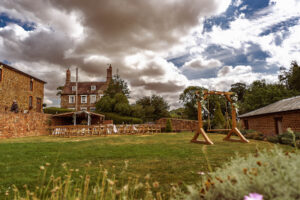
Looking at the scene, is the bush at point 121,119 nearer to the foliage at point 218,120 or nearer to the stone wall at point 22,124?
the stone wall at point 22,124

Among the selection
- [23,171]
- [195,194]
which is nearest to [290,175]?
[195,194]

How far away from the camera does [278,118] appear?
1597 cm

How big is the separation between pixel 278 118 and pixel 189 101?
2183 centimetres

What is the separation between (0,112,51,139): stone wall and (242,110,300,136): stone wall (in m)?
22.8

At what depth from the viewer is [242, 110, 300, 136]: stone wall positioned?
13555 mm

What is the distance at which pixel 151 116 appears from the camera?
36594mm

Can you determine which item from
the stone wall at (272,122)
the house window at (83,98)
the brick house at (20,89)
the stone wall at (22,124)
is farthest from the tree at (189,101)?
the brick house at (20,89)

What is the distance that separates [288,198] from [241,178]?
0.26m

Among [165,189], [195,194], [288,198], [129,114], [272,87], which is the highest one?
[272,87]

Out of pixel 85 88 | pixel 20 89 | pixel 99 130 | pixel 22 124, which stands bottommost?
pixel 99 130

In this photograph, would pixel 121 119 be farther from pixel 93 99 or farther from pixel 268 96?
pixel 268 96

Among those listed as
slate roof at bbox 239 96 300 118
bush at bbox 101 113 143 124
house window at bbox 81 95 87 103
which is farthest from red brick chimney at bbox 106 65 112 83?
slate roof at bbox 239 96 300 118

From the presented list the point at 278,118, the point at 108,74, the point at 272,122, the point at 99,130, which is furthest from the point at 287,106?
the point at 108,74

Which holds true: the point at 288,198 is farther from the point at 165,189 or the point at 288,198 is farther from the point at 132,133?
the point at 132,133
